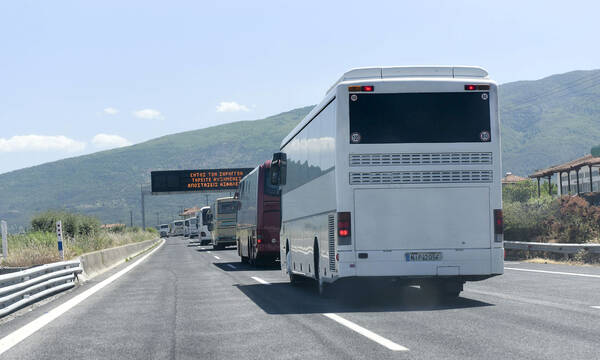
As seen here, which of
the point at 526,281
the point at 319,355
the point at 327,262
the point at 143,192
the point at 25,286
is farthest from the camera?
the point at 143,192

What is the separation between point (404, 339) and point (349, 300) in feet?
15.5

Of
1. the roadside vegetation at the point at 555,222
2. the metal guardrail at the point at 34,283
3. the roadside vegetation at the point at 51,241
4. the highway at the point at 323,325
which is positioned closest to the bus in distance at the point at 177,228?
the roadside vegetation at the point at 51,241

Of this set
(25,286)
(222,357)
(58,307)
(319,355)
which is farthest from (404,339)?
(25,286)

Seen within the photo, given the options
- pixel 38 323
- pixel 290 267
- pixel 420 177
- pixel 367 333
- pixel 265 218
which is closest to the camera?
pixel 367 333

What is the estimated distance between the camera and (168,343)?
8.28 m

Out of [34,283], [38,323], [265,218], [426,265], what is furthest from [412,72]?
[265,218]

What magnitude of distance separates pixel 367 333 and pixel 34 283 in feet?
26.4

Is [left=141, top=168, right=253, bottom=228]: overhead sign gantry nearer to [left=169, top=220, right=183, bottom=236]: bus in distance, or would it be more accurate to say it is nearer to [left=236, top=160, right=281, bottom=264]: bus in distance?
[left=236, top=160, right=281, bottom=264]: bus in distance

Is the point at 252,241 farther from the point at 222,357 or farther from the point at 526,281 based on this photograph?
the point at 222,357

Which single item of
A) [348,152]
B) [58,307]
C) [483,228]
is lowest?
[58,307]

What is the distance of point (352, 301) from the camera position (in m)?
12.6

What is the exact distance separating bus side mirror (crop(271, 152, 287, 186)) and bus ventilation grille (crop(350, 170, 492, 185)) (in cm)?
602

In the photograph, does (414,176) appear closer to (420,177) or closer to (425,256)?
(420,177)

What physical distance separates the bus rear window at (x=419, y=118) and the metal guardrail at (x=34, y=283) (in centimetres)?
573
